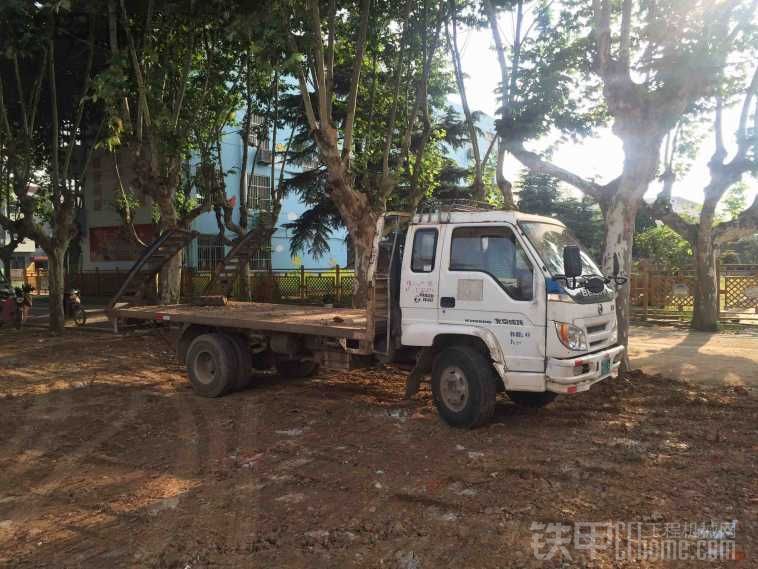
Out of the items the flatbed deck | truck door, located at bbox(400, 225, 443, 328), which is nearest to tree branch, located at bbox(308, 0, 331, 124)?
the flatbed deck

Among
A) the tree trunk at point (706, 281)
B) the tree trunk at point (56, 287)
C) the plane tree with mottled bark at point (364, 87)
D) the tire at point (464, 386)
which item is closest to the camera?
the tire at point (464, 386)

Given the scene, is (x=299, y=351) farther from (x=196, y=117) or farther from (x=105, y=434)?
→ (x=196, y=117)

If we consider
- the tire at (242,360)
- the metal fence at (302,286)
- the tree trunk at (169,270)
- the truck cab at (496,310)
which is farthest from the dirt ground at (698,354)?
the tree trunk at (169,270)

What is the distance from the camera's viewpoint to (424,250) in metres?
6.59

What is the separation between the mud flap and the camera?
652 cm

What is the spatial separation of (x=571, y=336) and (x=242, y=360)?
14.7 ft

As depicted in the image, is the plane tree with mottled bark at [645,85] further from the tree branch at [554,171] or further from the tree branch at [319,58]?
the tree branch at [319,58]

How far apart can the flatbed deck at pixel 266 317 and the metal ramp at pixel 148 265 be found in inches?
16.5

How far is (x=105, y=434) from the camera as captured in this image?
253 inches

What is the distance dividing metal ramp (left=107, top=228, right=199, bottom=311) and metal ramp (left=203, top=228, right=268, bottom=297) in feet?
2.35

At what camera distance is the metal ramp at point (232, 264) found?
1009 centimetres

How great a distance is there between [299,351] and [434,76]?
463 inches

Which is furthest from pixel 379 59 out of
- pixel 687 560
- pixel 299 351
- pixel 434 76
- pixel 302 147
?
pixel 687 560

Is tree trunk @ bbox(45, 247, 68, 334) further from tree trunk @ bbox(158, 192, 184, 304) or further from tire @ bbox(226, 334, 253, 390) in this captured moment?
tire @ bbox(226, 334, 253, 390)
